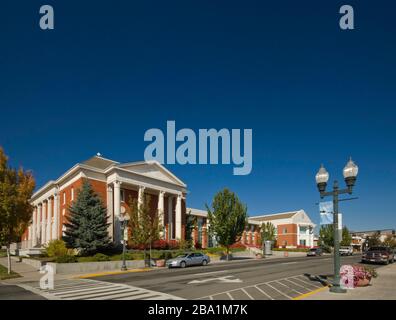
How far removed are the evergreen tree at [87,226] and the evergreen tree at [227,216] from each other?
51.2 feet

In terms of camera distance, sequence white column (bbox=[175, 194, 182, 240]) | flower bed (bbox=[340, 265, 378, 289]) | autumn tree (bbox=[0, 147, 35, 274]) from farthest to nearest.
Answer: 1. white column (bbox=[175, 194, 182, 240])
2. autumn tree (bbox=[0, 147, 35, 274])
3. flower bed (bbox=[340, 265, 378, 289])

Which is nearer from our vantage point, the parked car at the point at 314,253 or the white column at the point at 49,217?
the white column at the point at 49,217

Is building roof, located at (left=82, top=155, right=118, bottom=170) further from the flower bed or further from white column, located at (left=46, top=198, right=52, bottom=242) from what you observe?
the flower bed

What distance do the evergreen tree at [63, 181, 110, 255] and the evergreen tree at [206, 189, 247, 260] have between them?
15.6m

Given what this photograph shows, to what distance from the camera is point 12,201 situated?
27484 millimetres

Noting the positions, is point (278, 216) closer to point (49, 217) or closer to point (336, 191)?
point (49, 217)

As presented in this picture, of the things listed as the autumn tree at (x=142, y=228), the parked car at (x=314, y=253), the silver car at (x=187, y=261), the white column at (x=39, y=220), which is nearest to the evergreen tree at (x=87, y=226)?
the autumn tree at (x=142, y=228)

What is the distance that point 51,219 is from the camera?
182 feet

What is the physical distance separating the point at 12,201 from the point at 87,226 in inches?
474

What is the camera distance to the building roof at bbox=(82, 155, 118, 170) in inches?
2098

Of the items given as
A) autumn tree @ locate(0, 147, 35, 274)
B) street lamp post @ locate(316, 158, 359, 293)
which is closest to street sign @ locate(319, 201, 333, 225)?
street lamp post @ locate(316, 158, 359, 293)

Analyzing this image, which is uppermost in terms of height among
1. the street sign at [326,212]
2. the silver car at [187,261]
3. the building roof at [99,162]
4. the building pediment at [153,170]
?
the building roof at [99,162]

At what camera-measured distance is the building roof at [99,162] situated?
5329 centimetres

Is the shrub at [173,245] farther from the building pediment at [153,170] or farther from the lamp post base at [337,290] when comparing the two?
the lamp post base at [337,290]
